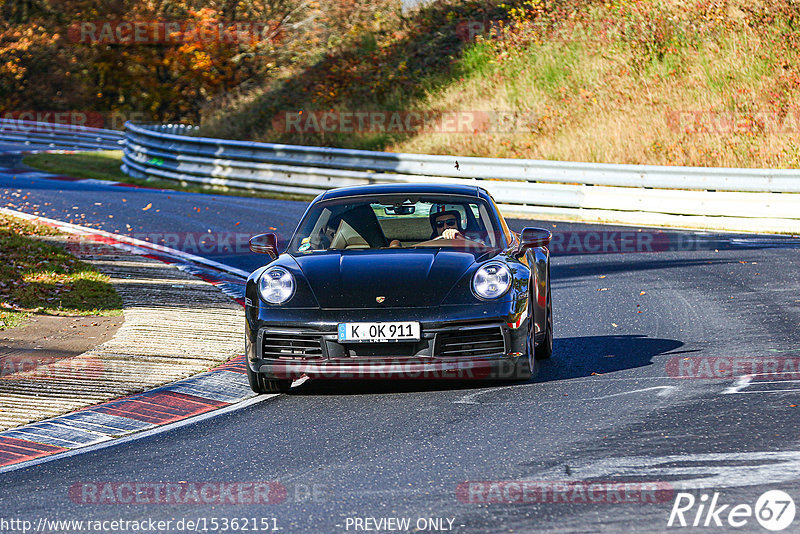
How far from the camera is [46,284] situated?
12062 mm

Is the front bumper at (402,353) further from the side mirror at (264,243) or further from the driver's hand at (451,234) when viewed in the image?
the driver's hand at (451,234)

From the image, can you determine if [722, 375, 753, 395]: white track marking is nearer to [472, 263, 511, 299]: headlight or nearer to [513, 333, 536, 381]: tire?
[513, 333, 536, 381]: tire

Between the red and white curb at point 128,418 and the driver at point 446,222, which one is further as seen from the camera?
the driver at point 446,222

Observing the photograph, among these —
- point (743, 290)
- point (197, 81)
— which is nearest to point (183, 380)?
point (743, 290)

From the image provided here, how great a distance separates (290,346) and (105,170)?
25.9m

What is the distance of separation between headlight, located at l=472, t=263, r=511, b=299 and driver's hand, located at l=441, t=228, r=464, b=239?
0.86 meters

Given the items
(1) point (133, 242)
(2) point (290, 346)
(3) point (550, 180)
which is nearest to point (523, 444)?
(2) point (290, 346)

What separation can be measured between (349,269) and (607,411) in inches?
79.5

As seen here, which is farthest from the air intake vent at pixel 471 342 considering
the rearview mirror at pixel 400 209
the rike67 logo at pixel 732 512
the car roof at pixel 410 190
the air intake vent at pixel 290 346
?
the rike67 logo at pixel 732 512

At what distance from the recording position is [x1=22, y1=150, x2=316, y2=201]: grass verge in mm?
25420

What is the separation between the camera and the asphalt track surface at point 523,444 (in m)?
4.78

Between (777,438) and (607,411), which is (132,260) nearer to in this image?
(607,411)

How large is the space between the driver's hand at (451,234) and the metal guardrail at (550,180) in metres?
Answer: 10.4

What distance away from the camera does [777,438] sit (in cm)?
566
